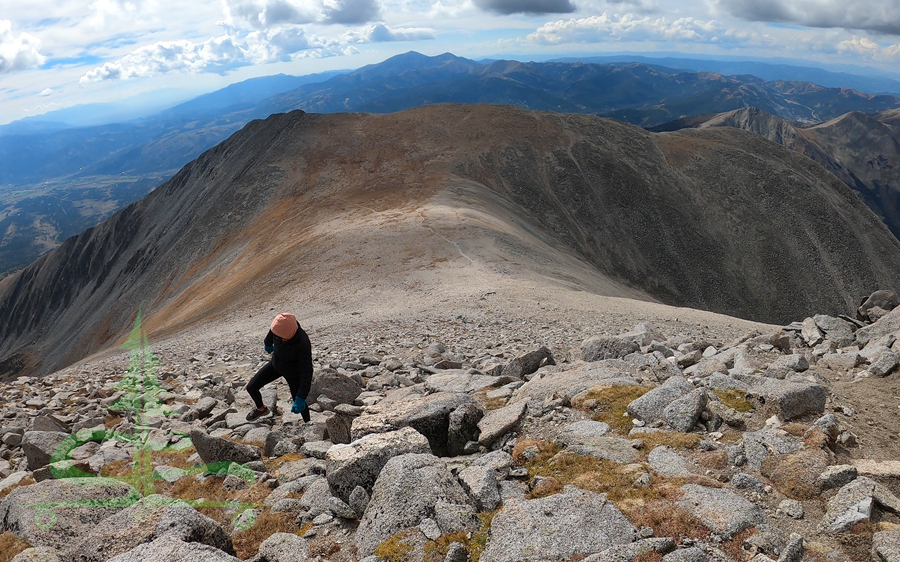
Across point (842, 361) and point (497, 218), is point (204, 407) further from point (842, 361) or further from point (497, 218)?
point (497, 218)

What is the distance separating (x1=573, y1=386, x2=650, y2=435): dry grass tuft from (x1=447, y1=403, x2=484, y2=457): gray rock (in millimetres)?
2203

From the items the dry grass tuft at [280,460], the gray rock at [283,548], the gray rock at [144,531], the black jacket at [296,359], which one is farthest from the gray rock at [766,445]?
the black jacket at [296,359]

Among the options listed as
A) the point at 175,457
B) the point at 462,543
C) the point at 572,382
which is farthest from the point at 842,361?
the point at 175,457

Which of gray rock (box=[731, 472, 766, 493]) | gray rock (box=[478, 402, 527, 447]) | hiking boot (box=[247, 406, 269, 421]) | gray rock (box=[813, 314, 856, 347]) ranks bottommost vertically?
gray rock (box=[813, 314, 856, 347])

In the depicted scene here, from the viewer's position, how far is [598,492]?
273 inches

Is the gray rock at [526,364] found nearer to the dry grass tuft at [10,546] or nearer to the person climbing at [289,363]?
the person climbing at [289,363]

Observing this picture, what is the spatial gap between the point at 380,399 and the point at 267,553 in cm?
650

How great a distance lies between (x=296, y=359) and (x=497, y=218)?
159 ft

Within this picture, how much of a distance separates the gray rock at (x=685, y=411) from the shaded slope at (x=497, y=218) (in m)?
33.9

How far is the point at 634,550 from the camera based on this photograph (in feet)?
18.5

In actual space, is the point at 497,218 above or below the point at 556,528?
below

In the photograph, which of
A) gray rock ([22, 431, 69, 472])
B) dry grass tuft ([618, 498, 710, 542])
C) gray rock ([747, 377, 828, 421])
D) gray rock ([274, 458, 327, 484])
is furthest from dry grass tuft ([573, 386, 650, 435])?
gray rock ([22, 431, 69, 472])

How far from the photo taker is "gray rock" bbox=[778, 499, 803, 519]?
20.3 ft

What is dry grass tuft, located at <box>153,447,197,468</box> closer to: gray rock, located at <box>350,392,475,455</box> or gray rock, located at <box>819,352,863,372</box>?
gray rock, located at <box>350,392,475,455</box>
